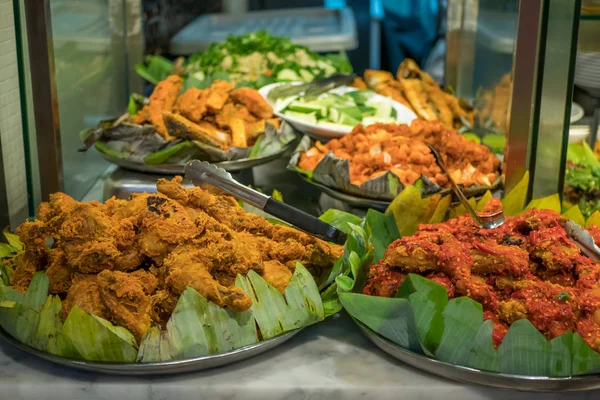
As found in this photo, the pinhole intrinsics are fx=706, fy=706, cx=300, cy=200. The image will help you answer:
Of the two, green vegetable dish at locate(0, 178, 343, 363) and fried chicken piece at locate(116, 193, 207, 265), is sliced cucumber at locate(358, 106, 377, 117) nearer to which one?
green vegetable dish at locate(0, 178, 343, 363)

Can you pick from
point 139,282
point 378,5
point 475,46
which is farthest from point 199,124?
point 378,5

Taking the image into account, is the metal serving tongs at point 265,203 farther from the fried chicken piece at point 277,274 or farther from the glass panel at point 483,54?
the glass panel at point 483,54

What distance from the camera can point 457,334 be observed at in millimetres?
1211

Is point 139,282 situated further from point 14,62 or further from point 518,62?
point 518,62

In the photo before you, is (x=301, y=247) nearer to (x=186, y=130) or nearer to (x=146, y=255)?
(x=146, y=255)

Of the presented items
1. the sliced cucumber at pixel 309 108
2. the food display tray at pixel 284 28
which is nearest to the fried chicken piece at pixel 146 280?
the sliced cucumber at pixel 309 108

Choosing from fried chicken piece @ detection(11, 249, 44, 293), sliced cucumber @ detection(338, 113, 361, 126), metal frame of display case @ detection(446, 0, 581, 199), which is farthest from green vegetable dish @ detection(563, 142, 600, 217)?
fried chicken piece @ detection(11, 249, 44, 293)

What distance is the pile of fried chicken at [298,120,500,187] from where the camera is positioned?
2.00m

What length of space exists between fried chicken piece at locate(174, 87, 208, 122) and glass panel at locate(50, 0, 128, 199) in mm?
320

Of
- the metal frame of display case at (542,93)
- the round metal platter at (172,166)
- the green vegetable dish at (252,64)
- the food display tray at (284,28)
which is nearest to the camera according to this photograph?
the metal frame of display case at (542,93)

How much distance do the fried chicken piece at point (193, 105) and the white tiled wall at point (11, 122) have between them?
1.84ft

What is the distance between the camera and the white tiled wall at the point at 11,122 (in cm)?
177

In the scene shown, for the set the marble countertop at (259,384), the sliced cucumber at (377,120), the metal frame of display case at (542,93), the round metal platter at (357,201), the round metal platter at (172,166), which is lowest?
the marble countertop at (259,384)

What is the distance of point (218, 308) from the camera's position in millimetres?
1253
